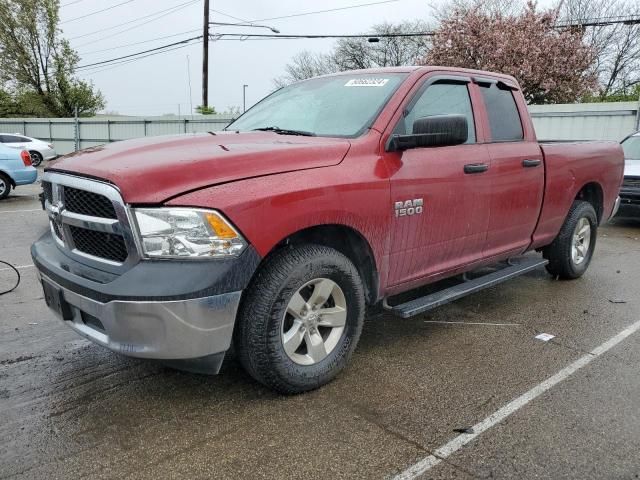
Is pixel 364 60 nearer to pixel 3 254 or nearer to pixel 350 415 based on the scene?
pixel 3 254

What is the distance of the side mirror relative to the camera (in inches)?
129

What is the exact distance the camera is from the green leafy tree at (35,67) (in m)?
33.2

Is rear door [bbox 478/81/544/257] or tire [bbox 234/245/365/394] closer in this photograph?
tire [bbox 234/245/365/394]

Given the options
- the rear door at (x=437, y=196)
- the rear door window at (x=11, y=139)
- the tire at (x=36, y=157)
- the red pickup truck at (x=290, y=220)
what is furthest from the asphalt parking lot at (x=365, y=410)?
the tire at (x=36, y=157)

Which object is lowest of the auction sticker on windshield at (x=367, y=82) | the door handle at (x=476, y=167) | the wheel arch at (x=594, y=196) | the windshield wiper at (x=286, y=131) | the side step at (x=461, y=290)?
the side step at (x=461, y=290)

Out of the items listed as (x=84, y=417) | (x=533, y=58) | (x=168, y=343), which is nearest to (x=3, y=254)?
(x=84, y=417)

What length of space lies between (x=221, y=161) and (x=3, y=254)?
5.24 metres

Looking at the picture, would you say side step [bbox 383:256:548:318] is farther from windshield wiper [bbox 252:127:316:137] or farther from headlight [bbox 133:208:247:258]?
headlight [bbox 133:208:247:258]

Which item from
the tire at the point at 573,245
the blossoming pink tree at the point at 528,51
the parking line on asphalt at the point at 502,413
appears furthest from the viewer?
the blossoming pink tree at the point at 528,51

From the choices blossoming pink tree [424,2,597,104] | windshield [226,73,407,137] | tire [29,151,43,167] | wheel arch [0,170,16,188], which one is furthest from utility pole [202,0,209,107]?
windshield [226,73,407,137]

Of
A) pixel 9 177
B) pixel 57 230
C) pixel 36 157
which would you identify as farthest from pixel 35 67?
pixel 57 230

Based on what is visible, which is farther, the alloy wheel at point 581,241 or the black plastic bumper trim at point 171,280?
the alloy wheel at point 581,241

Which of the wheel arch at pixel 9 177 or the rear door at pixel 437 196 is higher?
the rear door at pixel 437 196

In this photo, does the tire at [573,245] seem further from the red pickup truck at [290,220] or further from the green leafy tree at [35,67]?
the green leafy tree at [35,67]
